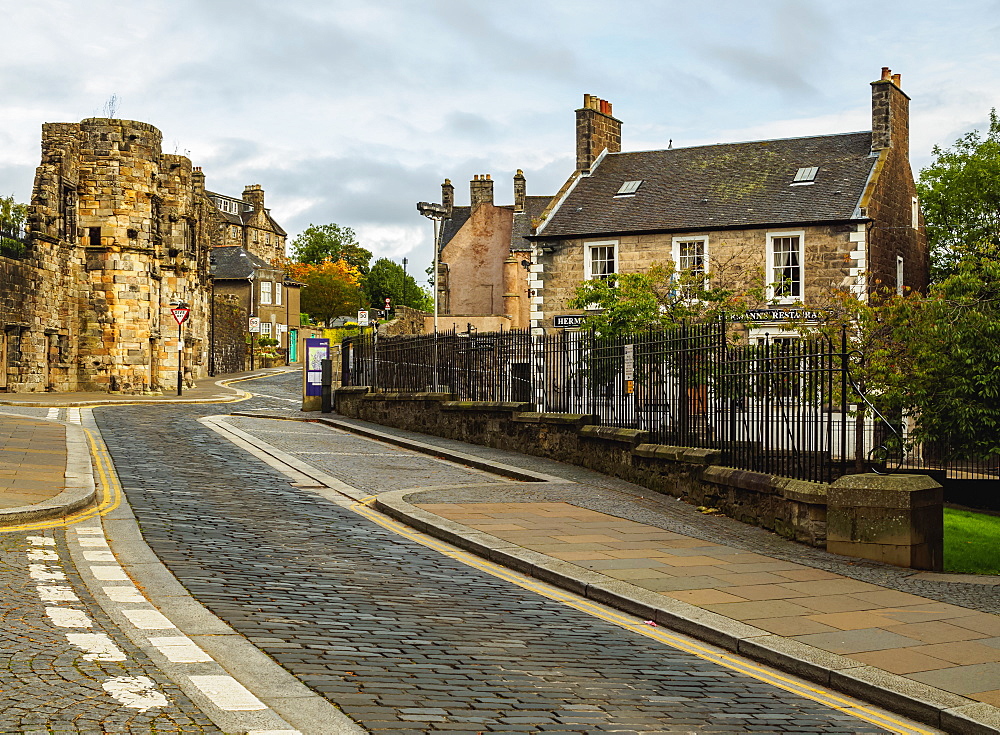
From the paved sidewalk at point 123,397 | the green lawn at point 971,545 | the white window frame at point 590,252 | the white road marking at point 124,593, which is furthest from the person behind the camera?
the white window frame at point 590,252

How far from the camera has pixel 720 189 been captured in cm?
3956

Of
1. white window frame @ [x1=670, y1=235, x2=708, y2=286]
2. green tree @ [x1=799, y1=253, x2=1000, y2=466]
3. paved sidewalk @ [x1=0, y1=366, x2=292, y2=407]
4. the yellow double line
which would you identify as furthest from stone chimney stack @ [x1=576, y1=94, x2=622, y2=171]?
the yellow double line

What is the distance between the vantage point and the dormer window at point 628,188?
41.3 meters

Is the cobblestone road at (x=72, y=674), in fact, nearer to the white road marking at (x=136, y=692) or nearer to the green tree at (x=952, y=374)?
the white road marking at (x=136, y=692)

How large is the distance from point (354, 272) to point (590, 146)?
3039 inches

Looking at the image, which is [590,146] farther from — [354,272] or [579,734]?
[354,272]

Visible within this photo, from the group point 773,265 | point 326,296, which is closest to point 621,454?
point 773,265

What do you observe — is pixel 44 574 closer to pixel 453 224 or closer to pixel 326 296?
pixel 453 224

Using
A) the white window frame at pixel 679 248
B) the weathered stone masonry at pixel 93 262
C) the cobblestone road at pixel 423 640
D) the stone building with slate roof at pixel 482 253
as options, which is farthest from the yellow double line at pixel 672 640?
the stone building with slate roof at pixel 482 253

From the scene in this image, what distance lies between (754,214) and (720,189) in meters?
2.69

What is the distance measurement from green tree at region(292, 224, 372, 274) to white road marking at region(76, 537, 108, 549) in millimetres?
118477

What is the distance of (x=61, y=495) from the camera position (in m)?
11.7

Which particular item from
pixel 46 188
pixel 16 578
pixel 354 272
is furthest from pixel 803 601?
pixel 354 272

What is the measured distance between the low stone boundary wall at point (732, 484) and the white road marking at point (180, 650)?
697cm
